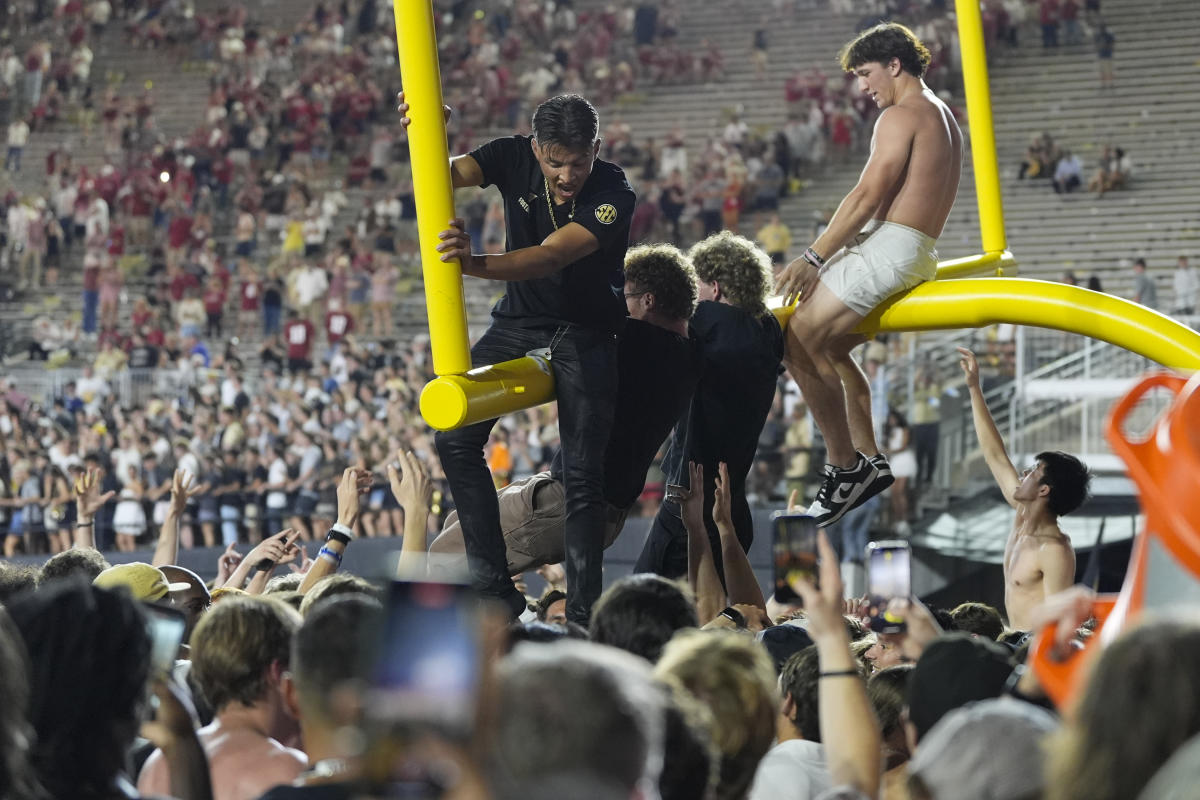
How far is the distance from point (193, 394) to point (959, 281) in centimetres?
1260

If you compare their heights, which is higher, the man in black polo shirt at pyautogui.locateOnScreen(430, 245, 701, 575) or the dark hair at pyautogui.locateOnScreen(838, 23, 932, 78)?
the dark hair at pyautogui.locateOnScreen(838, 23, 932, 78)

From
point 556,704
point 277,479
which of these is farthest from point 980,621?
point 277,479

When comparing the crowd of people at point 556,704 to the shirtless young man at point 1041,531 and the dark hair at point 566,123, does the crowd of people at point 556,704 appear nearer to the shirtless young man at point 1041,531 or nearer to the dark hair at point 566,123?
the dark hair at point 566,123

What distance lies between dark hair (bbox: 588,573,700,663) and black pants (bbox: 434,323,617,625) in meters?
1.65

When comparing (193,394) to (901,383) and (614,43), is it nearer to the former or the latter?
(901,383)

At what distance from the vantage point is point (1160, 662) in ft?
5.93

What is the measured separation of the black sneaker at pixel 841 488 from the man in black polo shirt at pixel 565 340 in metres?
1.05

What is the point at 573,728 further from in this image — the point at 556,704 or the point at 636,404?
the point at 636,404

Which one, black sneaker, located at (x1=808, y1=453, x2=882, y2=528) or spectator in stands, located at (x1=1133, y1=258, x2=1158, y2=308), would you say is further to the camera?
spectator in stands, located at (x1=1133, y1=258, x2=1158, y2=308)

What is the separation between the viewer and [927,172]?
5359mm

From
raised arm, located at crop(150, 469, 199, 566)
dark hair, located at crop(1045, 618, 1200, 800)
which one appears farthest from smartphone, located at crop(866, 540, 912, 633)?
raised arm, located at crop(150, 469, 199, 566)

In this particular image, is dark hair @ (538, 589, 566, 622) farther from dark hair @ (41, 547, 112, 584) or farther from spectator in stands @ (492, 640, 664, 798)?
spectator in stands @ (492, 640, 664, 798)

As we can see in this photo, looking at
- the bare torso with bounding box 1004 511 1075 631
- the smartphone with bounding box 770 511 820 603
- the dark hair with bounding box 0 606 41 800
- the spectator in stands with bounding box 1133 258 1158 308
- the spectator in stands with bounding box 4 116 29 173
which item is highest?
the spectator in stands with bounding box 4 116 29 173

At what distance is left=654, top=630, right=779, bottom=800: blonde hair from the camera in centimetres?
258
